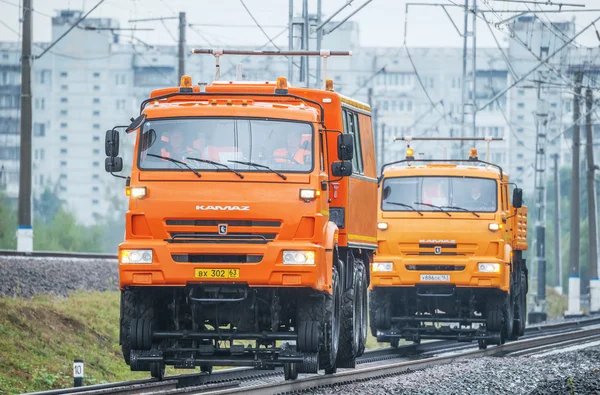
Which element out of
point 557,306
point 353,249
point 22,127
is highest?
point 22,127

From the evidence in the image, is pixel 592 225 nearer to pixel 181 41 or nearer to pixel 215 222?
pixel 181 41

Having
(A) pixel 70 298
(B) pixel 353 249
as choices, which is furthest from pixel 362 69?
(B) pixel 353 249

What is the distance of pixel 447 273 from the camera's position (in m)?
24.0

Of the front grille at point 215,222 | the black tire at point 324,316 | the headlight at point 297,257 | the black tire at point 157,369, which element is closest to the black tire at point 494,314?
the black tire at point 324,316

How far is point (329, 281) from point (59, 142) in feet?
429

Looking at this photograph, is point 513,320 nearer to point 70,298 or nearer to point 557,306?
point 70,298

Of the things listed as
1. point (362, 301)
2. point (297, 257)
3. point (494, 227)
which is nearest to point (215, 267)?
point (297, 257)

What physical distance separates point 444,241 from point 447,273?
58 cm

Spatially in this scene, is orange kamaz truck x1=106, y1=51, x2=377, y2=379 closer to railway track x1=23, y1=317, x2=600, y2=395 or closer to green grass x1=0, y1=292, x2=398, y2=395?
railway track x1=23, y1=317, x2=600, y2=395

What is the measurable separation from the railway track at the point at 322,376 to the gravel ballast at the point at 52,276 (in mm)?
7879

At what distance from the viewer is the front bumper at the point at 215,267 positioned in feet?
45.9

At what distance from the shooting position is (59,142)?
14300 cm

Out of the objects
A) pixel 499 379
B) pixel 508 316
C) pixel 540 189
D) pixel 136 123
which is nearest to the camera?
pixel 136 123

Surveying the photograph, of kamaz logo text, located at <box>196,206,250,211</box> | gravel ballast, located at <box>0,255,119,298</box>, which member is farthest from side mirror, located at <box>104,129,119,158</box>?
gravel ballast, located at <box>0,255,119,298</box>
